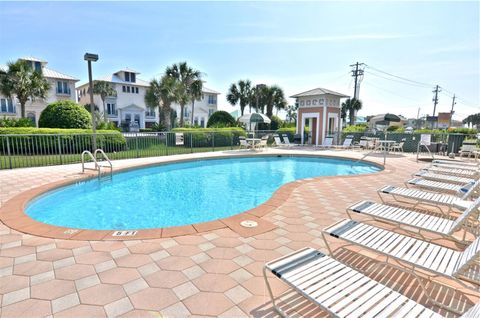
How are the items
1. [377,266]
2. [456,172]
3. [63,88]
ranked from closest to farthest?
[377,266] < [456,172] < [63,88]

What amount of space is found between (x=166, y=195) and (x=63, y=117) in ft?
31.7

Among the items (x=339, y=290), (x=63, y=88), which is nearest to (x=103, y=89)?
(x=63, y=88)

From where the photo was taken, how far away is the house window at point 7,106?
25.0 metres

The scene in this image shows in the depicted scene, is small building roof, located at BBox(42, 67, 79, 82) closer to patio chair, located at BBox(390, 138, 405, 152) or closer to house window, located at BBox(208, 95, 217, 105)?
house window, located at BBox(208, 95, 217, 105)

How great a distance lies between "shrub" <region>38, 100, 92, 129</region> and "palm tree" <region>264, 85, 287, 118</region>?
72.2 ft

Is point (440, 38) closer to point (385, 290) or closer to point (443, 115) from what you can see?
point (385, 290)

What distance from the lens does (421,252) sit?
7.54ft

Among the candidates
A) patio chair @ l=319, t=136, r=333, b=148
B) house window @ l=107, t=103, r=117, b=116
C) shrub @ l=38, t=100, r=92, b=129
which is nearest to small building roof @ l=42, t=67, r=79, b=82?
house window @ l=107, t=103, r=117, b=116

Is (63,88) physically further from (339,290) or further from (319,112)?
(339,290)

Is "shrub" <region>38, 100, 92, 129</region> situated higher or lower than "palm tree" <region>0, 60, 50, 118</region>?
lower

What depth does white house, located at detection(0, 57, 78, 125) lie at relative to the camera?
83.3 ft

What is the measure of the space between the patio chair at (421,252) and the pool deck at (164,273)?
1.11 ft

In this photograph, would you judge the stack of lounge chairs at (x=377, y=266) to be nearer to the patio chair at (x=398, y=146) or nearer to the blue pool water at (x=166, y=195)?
the blue pool water at (x=166, y=195)

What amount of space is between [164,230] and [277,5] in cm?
908
